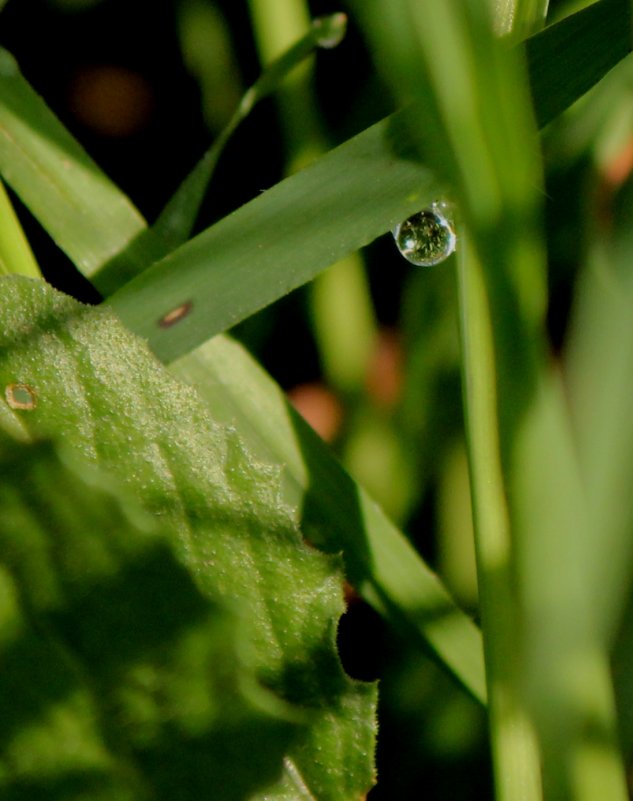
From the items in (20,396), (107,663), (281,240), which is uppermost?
(281,240)

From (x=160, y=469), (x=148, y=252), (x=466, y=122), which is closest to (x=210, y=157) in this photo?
(x=148, y=252)

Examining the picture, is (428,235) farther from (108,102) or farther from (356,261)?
(108,102)

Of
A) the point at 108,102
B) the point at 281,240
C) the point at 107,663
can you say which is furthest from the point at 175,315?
the point at 108,102

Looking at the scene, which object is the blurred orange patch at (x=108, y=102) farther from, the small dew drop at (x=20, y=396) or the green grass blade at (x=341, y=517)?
the small dew drop at (x=20, y=396)

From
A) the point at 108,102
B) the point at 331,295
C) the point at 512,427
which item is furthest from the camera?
the point at 108,102

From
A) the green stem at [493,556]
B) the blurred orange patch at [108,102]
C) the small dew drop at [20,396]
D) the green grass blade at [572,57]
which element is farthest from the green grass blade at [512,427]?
the blurred orange patch at [108,102]

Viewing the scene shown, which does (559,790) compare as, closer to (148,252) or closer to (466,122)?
(466,122)
